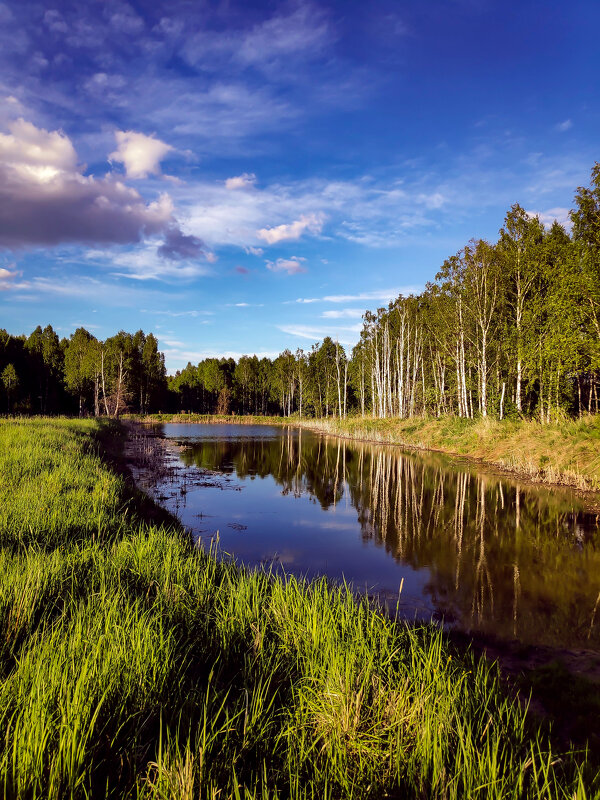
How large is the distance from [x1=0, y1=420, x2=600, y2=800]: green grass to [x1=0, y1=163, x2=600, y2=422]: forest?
22.8 m

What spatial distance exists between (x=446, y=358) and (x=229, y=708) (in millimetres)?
43367

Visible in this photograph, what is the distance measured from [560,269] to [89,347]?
6841 centimetres

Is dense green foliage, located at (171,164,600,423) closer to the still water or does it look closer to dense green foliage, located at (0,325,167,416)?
the still water

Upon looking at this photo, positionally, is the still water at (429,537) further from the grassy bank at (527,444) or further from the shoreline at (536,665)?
the grassy bank at (527,444)

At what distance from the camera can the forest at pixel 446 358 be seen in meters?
24.4

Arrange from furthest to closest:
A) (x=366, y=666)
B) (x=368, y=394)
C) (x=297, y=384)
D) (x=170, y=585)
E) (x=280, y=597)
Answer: (x=297, y=384) < (x=368, y=394) < (x=170, y=585) < (x=280, y=597) < (x=366, y=666)

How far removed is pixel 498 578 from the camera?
9.18m

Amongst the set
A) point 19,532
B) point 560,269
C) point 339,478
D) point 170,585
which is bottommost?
point 339,478

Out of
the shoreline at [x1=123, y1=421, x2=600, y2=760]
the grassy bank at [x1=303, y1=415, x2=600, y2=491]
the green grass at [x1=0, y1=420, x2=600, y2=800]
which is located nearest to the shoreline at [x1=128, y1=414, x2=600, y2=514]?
the grassy bank at [x1=303, y1=415, x2=600, y2=491]

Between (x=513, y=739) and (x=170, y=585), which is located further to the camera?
(x=170, y=585)

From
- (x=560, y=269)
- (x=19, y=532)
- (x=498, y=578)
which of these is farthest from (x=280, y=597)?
(x=560, y=269)

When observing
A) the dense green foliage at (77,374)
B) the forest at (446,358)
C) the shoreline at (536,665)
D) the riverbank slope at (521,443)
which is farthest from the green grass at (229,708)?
the dense green foliage at (77,374)

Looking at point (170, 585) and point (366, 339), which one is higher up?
point (366, 339)

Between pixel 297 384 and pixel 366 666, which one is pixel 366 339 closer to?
pixel 297 384
